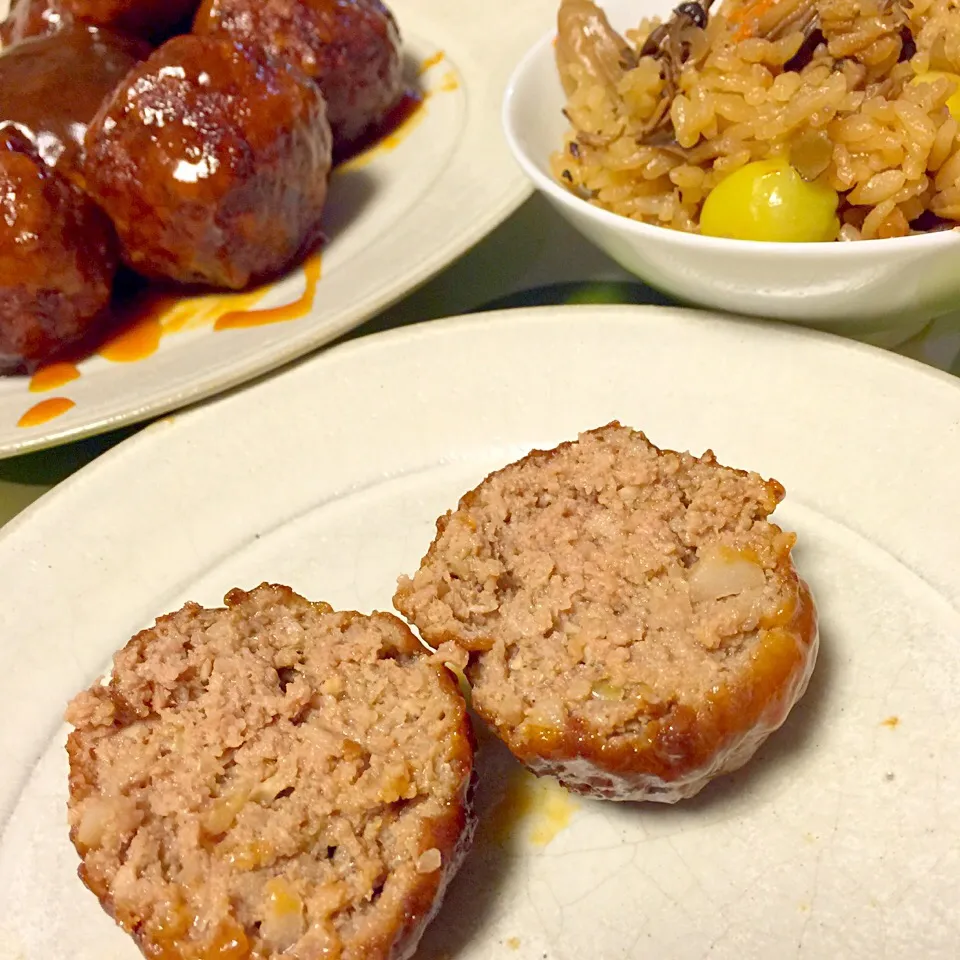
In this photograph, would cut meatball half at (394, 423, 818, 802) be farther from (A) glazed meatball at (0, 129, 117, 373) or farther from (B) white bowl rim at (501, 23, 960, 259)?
(A) glazed meatball at (0, 129, 117, 373)

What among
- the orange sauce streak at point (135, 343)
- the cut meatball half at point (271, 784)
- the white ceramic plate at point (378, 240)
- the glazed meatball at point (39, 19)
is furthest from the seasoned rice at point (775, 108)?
the glazed meatball at point (39, 19)

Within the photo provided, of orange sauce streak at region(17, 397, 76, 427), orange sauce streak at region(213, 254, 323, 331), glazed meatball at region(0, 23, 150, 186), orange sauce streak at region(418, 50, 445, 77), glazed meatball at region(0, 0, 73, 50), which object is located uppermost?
glazed meatball at region(0, 0, 73, 50)

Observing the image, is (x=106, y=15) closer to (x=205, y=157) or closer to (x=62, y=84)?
(x=62, y=84)

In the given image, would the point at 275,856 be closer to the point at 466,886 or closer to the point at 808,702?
the point at 466,886

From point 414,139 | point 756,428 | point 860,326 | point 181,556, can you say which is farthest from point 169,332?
point 860,326

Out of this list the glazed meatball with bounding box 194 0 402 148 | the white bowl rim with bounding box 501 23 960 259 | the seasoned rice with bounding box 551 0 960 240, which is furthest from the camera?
the glazed meatball with bounding box 194 0 402 148

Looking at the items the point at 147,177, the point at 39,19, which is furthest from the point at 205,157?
the point at 39,19

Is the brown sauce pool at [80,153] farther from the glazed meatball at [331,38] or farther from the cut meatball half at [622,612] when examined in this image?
the cut meatball half at [622,612]

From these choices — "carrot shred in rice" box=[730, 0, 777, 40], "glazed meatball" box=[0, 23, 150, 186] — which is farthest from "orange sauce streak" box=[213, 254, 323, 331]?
"carrot shred in rice" box=[730, 0, 777, 40]
